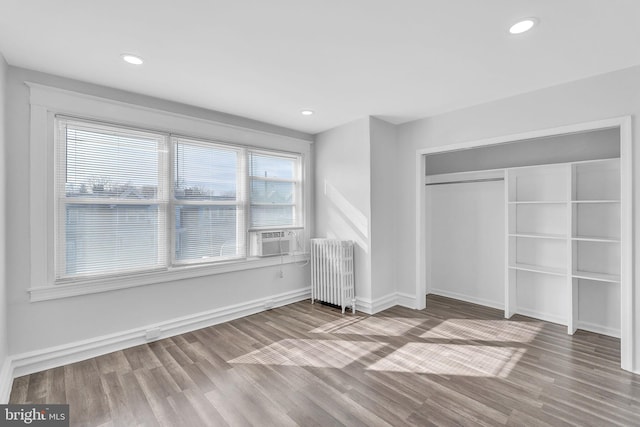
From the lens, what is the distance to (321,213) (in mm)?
4703

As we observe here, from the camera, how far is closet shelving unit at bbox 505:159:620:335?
3.20 m

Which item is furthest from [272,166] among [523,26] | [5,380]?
[5,380]

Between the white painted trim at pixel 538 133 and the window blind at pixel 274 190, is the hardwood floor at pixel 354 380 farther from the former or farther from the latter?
the white painted trim at pixel 538 133

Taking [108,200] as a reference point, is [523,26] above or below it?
above

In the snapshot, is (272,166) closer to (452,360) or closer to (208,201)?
(208,201)

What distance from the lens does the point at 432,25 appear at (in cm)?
200

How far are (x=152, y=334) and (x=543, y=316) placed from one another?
450 cm

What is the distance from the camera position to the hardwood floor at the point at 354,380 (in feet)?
6.58

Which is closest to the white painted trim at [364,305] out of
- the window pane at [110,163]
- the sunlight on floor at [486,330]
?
the sunlight on floor at [486,330]

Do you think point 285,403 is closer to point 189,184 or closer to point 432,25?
point 189,184

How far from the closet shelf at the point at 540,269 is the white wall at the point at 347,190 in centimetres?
182

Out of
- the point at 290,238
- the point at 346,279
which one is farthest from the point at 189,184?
the point at 346,279

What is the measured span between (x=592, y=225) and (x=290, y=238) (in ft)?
11.8

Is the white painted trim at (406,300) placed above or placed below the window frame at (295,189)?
below
